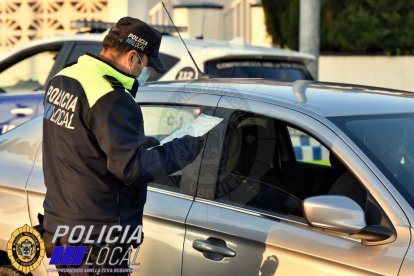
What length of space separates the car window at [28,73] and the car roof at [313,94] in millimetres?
3821

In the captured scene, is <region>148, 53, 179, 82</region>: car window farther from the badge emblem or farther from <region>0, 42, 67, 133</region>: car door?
the badge emblem

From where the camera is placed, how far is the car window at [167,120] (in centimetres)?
383

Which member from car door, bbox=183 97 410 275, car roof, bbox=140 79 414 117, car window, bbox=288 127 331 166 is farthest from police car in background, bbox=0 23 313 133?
car door, bbox=183 97 410 275

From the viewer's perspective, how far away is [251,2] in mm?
15367

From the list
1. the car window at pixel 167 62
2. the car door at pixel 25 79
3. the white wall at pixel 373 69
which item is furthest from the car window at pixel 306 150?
the white wall at pixel 373 69

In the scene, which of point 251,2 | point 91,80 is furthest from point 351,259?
point 251,2

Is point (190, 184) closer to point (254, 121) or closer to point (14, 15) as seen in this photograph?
point (254, 121)

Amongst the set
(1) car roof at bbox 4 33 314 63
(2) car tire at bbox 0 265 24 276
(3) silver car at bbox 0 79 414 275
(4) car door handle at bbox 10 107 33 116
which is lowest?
(2) car tire at bbox 0 265 24 276

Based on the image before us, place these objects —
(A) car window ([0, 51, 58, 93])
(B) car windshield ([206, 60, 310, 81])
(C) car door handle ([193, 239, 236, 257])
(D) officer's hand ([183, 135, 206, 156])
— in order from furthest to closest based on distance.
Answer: (A) car window ([0, 51, 58, 93]) < (B) car windshield ([206, 60, 310, 81]) < (C) car door handle ([193, 239, 236, 257]) < (D) officer's hand ([183, 135, 206, 156])

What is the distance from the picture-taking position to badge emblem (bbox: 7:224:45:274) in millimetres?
3919

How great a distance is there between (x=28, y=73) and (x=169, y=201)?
462 centimetres

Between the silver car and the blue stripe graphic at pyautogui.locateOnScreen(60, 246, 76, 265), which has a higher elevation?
the silver car

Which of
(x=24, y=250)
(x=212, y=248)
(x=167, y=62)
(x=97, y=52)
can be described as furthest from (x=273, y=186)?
(x=97, y=52)

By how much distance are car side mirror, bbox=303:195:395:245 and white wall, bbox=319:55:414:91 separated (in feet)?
33.4
